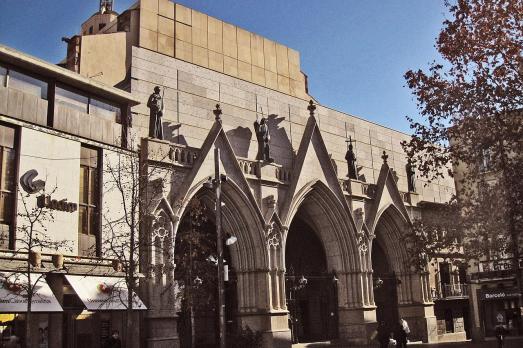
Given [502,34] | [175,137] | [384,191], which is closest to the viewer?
[502,34]

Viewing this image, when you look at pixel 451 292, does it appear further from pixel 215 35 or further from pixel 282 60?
pixel 215 35

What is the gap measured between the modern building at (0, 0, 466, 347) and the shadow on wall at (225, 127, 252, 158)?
6 cm

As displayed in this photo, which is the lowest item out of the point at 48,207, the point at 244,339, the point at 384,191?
the point at 244,339

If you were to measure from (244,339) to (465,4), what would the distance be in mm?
13905

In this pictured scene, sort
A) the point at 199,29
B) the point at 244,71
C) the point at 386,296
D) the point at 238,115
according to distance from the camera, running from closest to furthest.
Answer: the point at 238,115 < the point at 199,29 < the point at 244,71 < the point at 386,296

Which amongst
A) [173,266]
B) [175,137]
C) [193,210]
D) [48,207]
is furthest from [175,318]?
[175,137]

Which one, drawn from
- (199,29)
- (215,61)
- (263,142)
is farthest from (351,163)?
(199,29)

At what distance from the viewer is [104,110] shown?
22.1m

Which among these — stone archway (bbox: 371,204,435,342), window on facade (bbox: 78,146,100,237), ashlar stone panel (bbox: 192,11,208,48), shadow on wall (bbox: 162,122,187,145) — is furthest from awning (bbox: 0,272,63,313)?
stone archway (bbox: 371,204,435,342)

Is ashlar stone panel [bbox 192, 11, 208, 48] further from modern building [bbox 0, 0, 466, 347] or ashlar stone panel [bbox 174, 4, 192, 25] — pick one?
ashlar stone panel [bbox 174, 4, 192, 25]

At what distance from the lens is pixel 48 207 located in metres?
18.6

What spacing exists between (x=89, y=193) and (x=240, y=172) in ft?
21.7

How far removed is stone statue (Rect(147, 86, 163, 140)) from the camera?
2319 centimetres

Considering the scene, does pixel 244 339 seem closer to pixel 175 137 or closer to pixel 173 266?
pixel 173 266
